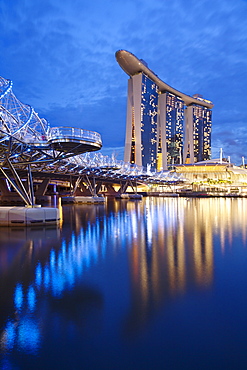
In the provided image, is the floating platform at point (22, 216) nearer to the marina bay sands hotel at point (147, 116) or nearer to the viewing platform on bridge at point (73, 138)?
the viewing platform on bridge at point (73, 138)

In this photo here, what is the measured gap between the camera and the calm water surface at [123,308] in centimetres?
461

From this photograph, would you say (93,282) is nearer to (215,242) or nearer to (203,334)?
(203,334)

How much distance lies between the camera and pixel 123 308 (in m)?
6.32

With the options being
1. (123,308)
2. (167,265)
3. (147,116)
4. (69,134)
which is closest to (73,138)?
(69,134)

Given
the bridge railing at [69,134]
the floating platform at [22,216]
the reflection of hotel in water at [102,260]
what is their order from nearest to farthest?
the reflection of hotel in water at [102,260] → the bridge railing at [69,134] → the floating platform at [22,216]

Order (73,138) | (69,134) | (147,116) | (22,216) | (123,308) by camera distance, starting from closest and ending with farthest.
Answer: (123,308) → (73,138) → (69,134) → (22,216) → (147,116)

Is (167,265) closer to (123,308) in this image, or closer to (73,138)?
(123,308)

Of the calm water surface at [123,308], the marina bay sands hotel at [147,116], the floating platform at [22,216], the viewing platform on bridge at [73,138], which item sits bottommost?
the calm water surface at [123,308]

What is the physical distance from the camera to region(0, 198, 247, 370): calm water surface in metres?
4.61

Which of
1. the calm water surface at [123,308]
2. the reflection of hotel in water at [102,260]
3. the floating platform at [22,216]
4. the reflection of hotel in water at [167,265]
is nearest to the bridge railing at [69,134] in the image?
the floating platform at [22,216]

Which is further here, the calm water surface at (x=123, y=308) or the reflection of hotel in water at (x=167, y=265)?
the reflection of hotel in water at (x=167, y=265)

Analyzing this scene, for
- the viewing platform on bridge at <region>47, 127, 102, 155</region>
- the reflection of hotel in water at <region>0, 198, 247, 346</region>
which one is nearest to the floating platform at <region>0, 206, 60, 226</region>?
the reflection of hotel in water at <region>0, 198, 247, 346</region>

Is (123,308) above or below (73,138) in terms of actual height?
below

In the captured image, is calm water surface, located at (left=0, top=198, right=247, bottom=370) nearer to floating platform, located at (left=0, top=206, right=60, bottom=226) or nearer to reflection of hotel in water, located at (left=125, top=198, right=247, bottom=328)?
reflection of hotel in water, located at (left=125, top=198, right=247, bottom=328)
